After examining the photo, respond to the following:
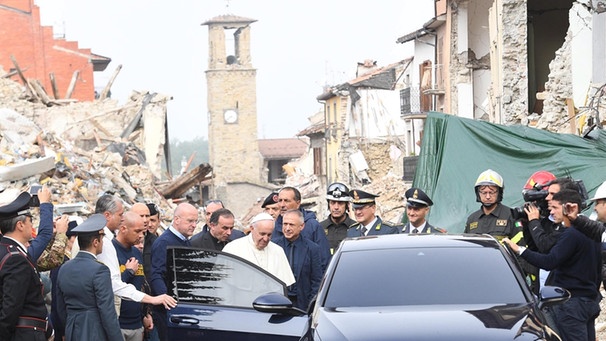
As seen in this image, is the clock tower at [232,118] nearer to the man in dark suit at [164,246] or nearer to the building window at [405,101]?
the building window at [405,101]

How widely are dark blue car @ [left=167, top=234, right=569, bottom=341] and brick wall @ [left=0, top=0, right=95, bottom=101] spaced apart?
4682 centimetres

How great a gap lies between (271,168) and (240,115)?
1070 centimetres

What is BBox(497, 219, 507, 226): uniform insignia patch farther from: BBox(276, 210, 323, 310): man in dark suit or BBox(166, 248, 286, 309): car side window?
BBox(166, 248, 286, 309): car side window

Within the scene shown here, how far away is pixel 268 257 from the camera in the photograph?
9984mm

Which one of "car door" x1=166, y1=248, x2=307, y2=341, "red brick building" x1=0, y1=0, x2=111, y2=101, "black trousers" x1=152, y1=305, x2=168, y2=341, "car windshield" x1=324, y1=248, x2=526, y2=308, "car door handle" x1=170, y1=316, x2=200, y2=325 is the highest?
"red brick building" x1=0, y1=0, x2=111, y2=101

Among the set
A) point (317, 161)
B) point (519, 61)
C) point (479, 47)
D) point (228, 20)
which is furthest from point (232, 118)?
point (519, 61)

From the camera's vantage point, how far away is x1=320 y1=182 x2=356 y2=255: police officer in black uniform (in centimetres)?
1220

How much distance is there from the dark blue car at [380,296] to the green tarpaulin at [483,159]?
765 centimetres

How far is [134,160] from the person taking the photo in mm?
39406

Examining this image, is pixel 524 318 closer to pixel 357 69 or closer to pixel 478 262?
pixel 478 262

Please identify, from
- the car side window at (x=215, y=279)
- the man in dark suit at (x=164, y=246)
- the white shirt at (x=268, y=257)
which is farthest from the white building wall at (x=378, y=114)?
the car side window at (x=215, y=279)

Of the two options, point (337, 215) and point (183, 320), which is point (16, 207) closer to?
point (183, 320)

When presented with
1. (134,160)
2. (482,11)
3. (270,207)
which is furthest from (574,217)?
(134,160)

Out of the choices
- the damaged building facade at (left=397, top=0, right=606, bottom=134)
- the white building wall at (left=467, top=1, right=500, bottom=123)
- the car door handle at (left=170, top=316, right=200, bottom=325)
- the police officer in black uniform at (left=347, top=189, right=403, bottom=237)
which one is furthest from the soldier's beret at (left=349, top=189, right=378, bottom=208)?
the white building wall at (left=467, top=1, right=500, bottom=123)
